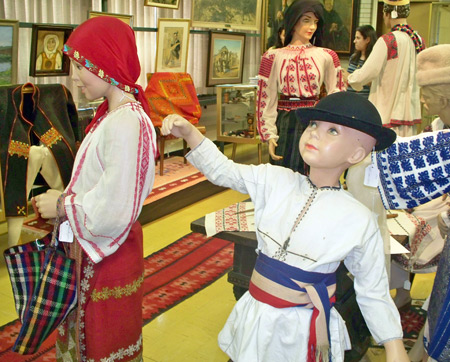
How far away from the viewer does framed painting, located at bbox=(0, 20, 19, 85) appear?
427 centimetres

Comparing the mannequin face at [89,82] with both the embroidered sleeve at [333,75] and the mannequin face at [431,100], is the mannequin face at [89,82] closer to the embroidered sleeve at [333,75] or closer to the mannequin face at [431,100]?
the mannequin face at [431,100]

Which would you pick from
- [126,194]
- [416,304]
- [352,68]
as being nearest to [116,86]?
[126,194]

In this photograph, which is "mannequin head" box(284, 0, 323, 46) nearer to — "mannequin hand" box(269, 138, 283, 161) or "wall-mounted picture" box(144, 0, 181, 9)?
"mannequin hand" box(269, 138, 283, 161)

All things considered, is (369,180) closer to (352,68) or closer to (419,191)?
(419,191)

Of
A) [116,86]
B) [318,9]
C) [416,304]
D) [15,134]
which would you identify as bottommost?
[416,304]

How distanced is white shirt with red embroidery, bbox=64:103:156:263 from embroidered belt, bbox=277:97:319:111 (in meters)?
2.27

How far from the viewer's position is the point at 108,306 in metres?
2.06

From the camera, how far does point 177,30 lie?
21.3ft

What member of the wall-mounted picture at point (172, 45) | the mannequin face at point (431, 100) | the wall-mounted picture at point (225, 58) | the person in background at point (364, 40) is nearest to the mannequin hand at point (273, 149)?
the mannequin face at point (431, 100)

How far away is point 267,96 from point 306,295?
261 centimetres

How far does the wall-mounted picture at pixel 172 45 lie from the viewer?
6.33 m

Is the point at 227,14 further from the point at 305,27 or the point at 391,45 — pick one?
the point at 305,27

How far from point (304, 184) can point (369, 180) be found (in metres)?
0.30

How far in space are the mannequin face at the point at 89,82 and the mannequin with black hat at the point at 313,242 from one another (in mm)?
444
